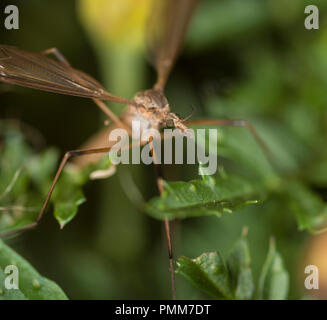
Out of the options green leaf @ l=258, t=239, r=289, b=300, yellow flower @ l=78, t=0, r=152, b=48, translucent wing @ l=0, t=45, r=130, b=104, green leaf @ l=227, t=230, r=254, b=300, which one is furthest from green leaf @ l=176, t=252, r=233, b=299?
yellow flower @ l=78, t=0, r=152, b=48

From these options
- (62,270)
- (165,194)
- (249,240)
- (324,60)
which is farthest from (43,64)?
(324,60)

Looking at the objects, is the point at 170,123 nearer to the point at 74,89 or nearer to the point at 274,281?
the point at 74,89

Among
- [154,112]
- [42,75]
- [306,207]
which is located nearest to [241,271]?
[306,207]

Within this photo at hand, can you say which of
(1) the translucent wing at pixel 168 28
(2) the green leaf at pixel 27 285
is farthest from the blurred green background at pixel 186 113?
(2) the green leaf at pixel 27 285

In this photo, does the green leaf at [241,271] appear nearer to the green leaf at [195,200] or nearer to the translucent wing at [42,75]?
the green leaf at [195,200]
